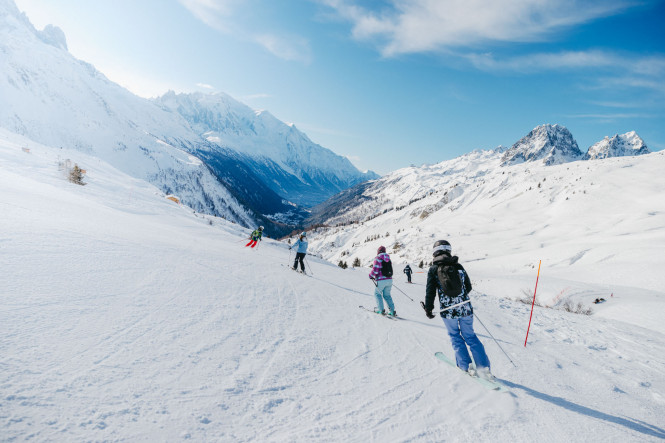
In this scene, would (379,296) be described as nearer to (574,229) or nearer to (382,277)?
(382,277)

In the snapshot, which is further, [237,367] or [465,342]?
[465,342]

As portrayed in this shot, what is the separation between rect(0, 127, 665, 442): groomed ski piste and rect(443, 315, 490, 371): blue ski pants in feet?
1.15

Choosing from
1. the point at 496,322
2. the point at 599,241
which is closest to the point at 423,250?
the point at 599,241

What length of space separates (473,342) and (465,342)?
31 centimetres

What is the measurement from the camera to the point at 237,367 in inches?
173

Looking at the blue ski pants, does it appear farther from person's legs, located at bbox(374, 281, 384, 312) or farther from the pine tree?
the pine tree

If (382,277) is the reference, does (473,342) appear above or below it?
below

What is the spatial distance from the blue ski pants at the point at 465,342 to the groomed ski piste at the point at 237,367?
0.35 meters

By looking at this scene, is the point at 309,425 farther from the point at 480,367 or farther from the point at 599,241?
the point at 599,241

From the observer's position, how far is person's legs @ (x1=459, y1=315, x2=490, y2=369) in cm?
530

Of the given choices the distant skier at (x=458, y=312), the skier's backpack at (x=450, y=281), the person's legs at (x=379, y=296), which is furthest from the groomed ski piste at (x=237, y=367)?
the skier's backpack at (x=450, y=281)

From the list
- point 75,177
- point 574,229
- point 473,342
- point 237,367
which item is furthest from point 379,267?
point 574,229

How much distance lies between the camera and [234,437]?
3.07 meters

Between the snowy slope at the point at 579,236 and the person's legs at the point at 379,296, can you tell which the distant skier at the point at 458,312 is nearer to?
the person's legs at the point at 379,296
